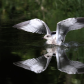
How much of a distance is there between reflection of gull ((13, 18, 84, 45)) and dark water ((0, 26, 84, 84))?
0.28m

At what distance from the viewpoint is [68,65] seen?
6.41 m

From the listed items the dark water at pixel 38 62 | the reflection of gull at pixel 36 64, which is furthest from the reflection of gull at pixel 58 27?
the reflection of gull at pixel 36 64

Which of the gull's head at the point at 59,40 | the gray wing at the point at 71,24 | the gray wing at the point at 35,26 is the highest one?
the gray wing at the point at 71,24

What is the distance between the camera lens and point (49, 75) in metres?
5.56

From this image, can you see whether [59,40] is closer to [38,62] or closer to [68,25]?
[68,25]

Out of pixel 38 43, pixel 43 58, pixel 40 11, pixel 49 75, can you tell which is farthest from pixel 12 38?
pixel 40 11

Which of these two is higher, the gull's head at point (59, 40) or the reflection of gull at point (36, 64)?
the reflection of gull at point (36, 64)

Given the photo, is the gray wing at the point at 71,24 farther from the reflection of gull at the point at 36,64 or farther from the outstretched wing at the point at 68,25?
the reflection of gull at the point at 36,64

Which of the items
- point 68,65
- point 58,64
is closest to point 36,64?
point 58,64

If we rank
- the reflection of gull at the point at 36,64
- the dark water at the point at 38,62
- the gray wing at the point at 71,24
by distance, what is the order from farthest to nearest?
1. the gray wing at the point at 71,24
2. the reflection of gull at the point at 36,64
3. the dark water at the point at 38,62

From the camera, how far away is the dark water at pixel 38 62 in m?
5.34

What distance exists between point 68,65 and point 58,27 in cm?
200

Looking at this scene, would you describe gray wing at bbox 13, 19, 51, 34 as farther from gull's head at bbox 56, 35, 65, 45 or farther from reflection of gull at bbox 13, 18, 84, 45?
gull's head at bbox 56, 35, 65, 45

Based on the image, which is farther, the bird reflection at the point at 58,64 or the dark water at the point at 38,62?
the bird reflection at the point at 58,64
